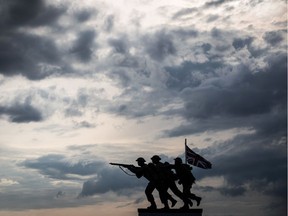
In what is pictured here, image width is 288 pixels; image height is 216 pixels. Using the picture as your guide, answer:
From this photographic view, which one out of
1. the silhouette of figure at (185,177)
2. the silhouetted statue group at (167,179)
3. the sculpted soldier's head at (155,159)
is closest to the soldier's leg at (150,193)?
the silhouetted statue group at (167,179)

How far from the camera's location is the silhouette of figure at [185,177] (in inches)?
1404

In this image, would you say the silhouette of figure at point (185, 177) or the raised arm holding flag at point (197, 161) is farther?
the raised arm holding flag at point (197, 161)

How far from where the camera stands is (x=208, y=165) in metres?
37.0

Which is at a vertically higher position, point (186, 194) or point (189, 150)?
point (189, 150)

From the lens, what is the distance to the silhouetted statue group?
35.6 metres

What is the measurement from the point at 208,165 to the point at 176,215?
386cm

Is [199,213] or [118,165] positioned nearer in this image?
[199,213]

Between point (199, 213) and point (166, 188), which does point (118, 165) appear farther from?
point (199, 213)

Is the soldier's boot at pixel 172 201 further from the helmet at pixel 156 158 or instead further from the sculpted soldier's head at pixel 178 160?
the helmet at pixel 156 158

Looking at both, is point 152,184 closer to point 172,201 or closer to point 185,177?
point 172,201

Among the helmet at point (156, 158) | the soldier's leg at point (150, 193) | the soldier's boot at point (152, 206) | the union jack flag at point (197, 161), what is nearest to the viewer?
the soldier's boot at point (152, 206)

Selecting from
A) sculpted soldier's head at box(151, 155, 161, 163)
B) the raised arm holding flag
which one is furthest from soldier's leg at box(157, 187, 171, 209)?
the raised arm holding flag

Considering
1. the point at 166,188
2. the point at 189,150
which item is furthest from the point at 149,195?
the point at 189,150

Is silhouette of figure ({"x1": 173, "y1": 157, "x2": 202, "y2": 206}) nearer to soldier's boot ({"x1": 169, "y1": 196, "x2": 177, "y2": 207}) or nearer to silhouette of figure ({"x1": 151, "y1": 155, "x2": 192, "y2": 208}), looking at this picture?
silhouette of figure ({"x1": 151, "y1": 155, "x2": 192, "y2": 208})
